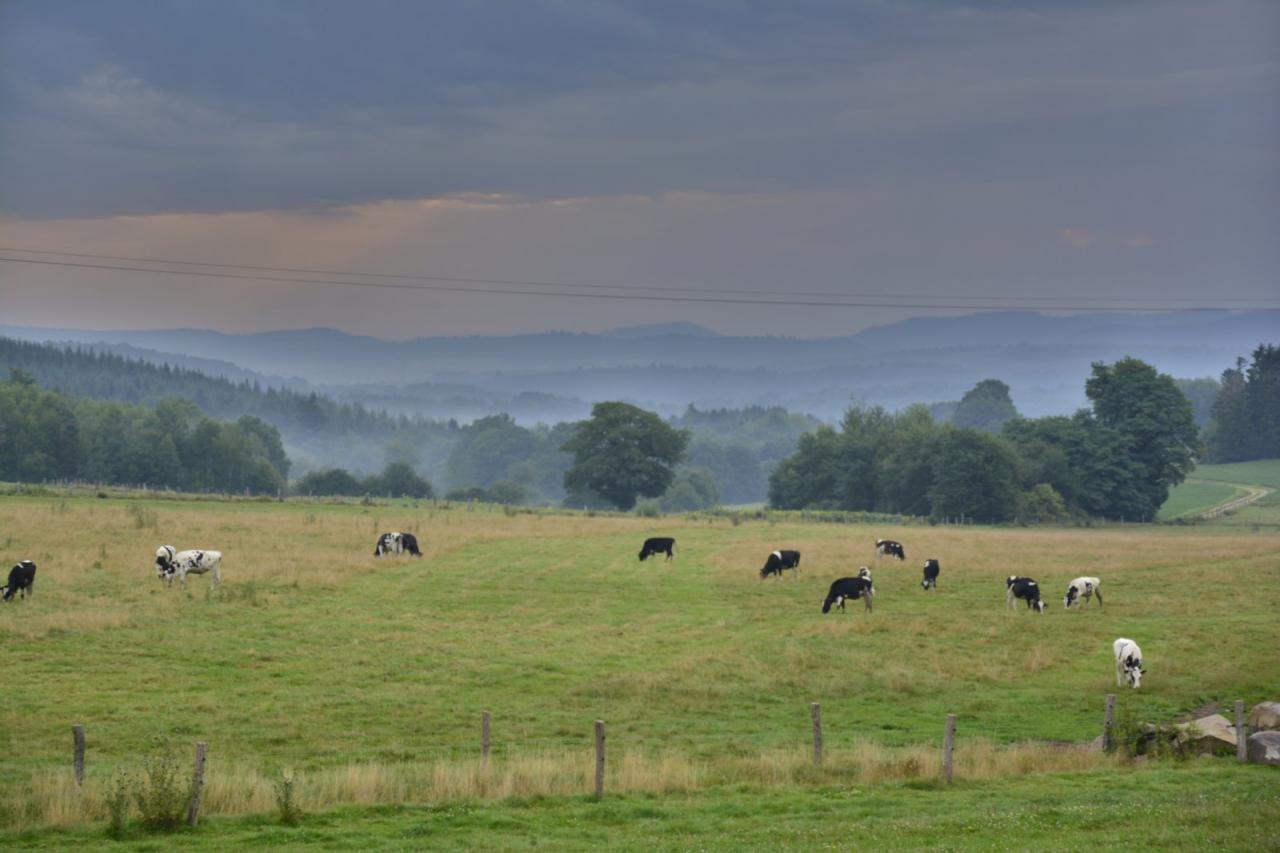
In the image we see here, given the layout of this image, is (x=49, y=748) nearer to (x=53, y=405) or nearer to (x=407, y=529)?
(x=407, y=529)

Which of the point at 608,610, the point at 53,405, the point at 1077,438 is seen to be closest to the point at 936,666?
the point at 608,610

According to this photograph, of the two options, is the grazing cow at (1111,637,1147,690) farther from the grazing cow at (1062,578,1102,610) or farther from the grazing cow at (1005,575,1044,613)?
the grazing cow at (1062,578,1102,610)

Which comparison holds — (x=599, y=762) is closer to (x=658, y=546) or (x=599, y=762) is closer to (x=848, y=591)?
(x=848, y=591)

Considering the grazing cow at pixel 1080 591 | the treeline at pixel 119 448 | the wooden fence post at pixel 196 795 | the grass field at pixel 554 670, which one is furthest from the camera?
the treeline at pixel 119 448

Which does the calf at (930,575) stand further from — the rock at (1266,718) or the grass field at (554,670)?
the rock at (1266,718)

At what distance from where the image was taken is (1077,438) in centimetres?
10288

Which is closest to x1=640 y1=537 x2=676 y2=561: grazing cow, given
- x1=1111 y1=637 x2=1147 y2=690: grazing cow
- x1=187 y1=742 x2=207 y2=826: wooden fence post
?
x1=1111 y1=637 x2=1147 y2=690: grazing cow

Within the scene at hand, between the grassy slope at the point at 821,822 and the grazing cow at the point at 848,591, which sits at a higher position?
the grazing cow at the point at 848,591

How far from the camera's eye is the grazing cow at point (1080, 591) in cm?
3775

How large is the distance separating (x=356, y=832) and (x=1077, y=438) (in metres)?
97.4

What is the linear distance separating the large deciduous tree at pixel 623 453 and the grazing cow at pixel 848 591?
6967 cm

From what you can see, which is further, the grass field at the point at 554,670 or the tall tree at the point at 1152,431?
the tall tree at the point at 1152,431

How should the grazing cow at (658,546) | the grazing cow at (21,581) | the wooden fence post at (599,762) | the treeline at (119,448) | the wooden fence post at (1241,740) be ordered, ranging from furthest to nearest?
1. the treeline at (119,448)
2. the grazing cow at (658,546)
3. the grazing cow at (21,581)
4. the wooden fence post at (1241,740)
5. the wooden fence post at (599,762)

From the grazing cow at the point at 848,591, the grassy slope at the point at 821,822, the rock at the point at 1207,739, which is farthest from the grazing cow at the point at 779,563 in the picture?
the grassy slope at the point at 821,822
